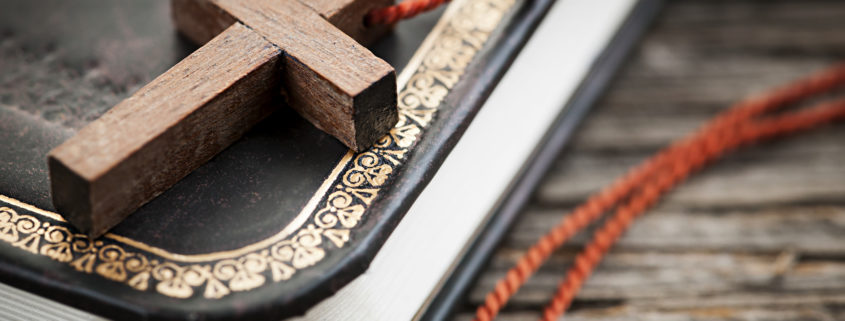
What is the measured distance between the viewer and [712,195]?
85cm

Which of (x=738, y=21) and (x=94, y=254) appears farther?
(x=738, y=21)

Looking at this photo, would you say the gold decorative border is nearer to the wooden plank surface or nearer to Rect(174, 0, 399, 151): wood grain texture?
Rect(174, 0, 399, 151): wood grain texture

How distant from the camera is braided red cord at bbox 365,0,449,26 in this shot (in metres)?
0.61

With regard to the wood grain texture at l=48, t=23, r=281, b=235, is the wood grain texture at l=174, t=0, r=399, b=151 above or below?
above

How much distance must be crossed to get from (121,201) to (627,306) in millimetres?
518

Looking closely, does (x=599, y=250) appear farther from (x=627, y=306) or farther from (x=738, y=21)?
(x=738, y=21)

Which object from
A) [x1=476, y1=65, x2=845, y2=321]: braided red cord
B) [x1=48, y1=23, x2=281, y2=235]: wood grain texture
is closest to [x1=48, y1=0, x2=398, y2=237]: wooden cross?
[x1=48, y1=23, x2=281, y2=235]: wood grain texture

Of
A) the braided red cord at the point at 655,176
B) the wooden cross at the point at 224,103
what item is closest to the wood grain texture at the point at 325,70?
the wooden cross at the point at 224,103

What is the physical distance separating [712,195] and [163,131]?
2.15 feet

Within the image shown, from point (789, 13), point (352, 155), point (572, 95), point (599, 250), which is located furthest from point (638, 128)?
point (352, 155)

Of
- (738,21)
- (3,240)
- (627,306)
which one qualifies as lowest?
(3,240)

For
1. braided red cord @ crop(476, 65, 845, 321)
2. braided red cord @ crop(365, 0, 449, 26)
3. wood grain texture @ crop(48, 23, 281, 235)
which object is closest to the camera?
wood grain texture @ crop(48, 23, 281, 235)

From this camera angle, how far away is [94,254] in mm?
495

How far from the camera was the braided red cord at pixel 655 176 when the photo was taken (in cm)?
75
